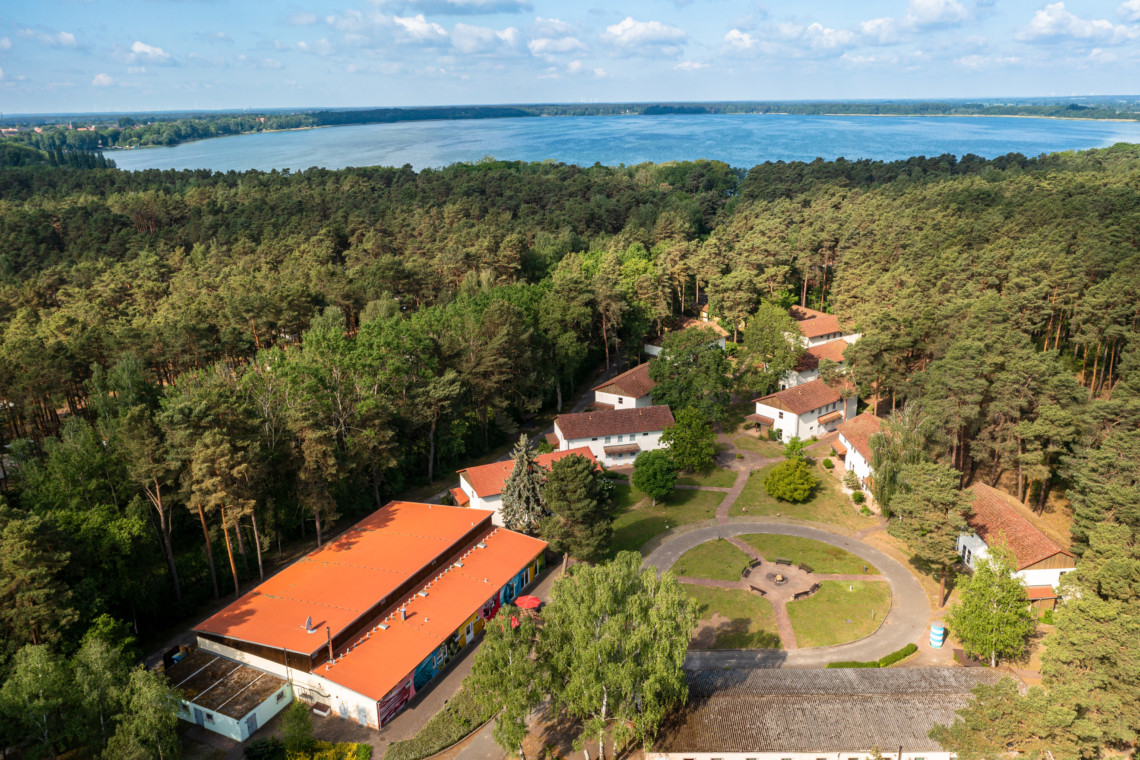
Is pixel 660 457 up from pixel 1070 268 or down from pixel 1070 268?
down

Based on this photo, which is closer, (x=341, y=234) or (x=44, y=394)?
(x=44, y=394)

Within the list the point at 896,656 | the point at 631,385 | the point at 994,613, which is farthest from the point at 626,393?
the point at 994,613

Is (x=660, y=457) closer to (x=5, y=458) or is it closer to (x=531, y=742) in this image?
(x=531, y=742)

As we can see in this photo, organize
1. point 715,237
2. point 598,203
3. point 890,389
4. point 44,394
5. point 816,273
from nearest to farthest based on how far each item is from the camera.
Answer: point 44,394
point 890,389
point 816,273
point 715,237
point 598,203

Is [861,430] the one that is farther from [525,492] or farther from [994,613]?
[525,492]

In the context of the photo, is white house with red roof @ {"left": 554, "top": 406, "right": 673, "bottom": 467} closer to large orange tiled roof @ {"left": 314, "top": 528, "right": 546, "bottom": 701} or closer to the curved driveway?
the curved driveway

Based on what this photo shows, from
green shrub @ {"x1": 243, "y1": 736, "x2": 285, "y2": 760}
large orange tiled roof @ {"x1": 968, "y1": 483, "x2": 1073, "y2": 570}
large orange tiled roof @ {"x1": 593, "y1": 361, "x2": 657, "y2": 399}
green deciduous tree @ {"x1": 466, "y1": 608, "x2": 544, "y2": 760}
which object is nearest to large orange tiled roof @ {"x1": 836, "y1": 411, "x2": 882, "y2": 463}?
large orange tiled roof @ {"x1": 968, "y1": 483, "x2": 1073, "y2": 570}

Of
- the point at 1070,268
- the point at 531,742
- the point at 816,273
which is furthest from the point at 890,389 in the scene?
the point at 531,742
